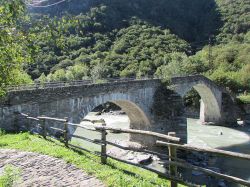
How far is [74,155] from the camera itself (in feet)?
36.8

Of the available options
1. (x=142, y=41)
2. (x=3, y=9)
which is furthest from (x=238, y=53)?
(x=3, y=9)

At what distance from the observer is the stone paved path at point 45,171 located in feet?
29.9

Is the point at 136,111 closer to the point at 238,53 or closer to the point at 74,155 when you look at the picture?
the point at 74,155

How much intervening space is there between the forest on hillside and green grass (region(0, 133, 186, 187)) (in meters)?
23.7

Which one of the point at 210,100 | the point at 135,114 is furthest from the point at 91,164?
the point at 210,100

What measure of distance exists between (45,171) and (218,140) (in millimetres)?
30804

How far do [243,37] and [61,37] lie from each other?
316ft

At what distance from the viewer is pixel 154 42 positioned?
3748 inches

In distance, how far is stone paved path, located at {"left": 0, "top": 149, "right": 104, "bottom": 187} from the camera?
9109mm

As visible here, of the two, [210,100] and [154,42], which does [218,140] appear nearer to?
[210,100]

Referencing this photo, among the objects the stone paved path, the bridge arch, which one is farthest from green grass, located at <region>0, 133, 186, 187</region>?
the bridge arch

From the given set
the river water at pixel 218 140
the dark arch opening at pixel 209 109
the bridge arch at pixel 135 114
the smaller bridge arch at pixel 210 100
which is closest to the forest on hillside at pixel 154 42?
the bridge arch at pixel 135 114

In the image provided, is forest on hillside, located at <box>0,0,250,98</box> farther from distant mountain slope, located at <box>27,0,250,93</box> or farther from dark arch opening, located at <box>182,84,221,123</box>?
dark arch opening, located at <box>182,84,221,123</box>

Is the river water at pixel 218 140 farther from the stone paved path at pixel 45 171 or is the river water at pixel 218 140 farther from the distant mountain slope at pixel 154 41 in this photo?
the distant mountain slope at pixel 154 41
